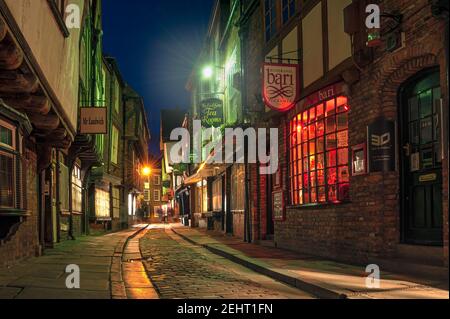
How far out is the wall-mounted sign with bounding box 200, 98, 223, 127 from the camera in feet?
81.1

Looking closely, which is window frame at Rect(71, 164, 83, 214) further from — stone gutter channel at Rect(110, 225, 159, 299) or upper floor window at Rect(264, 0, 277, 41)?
upper floor window at Rect(264, 0, 277, 41)

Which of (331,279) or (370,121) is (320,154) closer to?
(370,121)

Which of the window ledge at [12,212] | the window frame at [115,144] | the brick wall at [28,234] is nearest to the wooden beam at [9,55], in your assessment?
the window ledge at [12,212]

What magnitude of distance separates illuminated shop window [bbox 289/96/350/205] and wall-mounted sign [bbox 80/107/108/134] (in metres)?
5.53

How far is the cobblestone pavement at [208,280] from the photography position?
25.1 ft

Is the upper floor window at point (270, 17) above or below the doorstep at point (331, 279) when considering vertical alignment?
above

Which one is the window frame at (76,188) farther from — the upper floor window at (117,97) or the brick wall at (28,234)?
the upper floor window at (117,97)

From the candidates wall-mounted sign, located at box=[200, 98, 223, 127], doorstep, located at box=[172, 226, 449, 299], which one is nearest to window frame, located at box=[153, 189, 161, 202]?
wall-mounted sign, located at box=[200, 98, 223, 127]

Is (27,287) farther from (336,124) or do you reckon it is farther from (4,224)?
(336,124)

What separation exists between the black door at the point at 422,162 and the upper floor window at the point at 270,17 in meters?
6.62

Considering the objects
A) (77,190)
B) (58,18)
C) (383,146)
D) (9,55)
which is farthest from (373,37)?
(77,190)

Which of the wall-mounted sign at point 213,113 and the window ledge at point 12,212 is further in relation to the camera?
the wall-mounted sign at point 213,113

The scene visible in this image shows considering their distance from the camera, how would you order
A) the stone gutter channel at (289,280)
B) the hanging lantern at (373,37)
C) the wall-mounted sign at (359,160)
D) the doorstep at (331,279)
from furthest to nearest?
the wall-mounted sign at (359,160), the hanging lantern at (373,37), the stone gutter channel at (289,280), the doorstep at (331,279)
